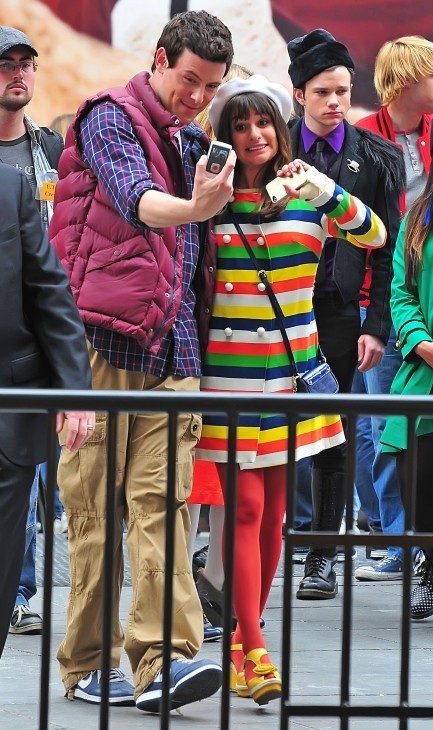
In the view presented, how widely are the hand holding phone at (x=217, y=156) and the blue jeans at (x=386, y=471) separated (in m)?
2.92

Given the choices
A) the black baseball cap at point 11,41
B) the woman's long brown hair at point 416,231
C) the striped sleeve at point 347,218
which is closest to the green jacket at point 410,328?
the woman's long brown hair at point 416,231

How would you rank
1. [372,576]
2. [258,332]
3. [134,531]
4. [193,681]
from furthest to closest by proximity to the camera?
1. [372,576]
2. [258,332]
3. [134,531]
4. [193,681]

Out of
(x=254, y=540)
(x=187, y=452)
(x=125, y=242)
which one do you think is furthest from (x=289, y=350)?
(x=125, y=242)

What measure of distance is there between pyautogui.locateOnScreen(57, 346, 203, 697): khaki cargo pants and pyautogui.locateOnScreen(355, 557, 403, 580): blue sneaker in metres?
2.47

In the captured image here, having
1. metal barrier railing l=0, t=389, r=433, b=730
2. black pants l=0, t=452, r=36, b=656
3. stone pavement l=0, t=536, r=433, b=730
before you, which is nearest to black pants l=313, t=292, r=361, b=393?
stone pavement l=0, t=536, r=433, b=730

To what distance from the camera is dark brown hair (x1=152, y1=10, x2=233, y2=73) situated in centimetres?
470

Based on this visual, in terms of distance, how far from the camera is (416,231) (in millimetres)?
6113

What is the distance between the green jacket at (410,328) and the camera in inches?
237

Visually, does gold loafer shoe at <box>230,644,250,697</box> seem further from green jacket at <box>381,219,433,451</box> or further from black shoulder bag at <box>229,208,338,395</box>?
green jacket at <box>381,219,433,451</box>

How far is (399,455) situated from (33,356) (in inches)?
88.7

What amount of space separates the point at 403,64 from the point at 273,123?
90.5 inches

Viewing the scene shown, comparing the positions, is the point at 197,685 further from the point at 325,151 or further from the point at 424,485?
the point at 325,151

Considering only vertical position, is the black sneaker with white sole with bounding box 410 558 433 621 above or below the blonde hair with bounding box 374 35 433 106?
below

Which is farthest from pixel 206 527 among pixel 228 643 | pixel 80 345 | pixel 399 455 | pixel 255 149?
pixel 228 643
